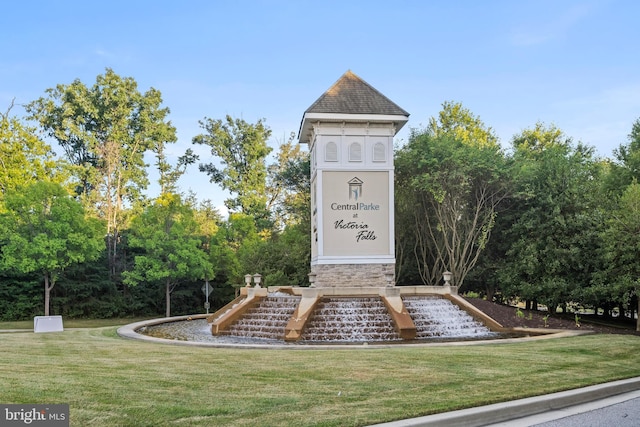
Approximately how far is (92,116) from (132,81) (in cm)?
497

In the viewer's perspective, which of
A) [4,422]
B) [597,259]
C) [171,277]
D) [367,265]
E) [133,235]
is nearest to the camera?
[4,422]

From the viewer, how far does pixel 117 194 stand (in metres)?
47.4

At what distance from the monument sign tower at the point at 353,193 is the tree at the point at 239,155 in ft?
92.5

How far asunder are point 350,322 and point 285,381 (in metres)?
11.2

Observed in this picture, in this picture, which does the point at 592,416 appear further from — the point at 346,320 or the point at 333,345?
the point at 346,320

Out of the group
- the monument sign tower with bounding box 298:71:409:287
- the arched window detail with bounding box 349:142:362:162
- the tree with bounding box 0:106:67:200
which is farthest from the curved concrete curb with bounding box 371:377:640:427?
the tree with bounding box 0:106:67:200

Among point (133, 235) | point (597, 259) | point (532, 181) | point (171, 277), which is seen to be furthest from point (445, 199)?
point (133, 235)

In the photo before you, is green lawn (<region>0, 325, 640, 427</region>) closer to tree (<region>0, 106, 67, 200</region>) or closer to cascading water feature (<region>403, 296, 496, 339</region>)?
cascading water feature (<region>403, 296, 496, 339</region>)

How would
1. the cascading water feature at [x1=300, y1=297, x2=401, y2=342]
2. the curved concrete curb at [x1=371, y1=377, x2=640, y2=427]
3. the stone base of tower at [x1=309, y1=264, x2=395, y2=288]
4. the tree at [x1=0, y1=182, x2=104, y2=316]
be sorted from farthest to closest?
the tree at [x1=0, y1=182, x2=104, y2=316] < the stone base of tower at [x1=309, y1=264, x2=395, y2=288] < the cascading water feature at [x1=300, y1=297, x2=401, y2=342] < the curved concrete curb at [x1=371, y1=377, x2=640, y2=427]

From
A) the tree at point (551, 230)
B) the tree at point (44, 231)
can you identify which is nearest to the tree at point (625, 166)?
the tree at point (551, 230)

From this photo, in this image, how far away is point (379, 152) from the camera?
24047 mm

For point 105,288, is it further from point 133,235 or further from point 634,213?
point 634,213

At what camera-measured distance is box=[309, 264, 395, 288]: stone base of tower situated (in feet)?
77.2

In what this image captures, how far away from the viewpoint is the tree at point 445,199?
29.2 meters
